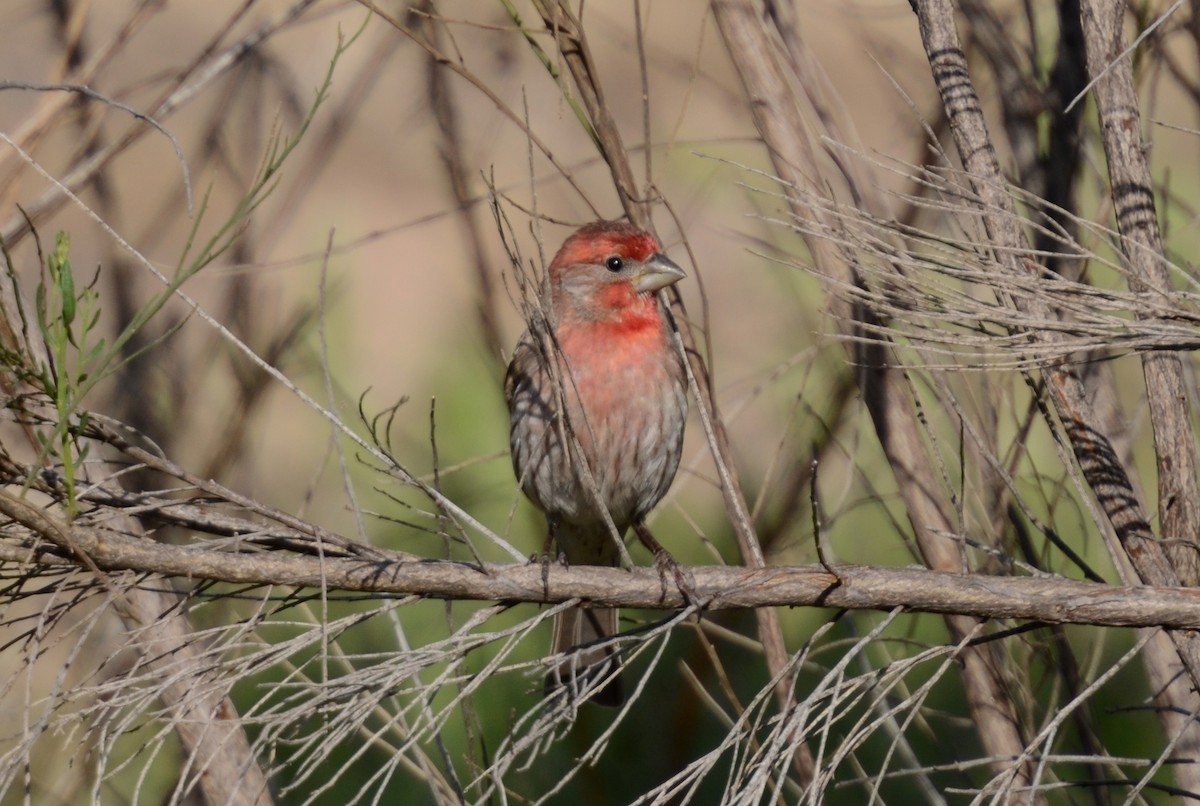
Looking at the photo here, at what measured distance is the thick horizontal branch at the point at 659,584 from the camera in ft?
5.71

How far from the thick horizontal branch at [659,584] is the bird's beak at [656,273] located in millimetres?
1550

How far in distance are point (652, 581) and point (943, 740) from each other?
2.79 meters

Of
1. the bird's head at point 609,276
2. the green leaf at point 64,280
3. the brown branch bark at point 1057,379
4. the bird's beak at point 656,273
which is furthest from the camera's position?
the bird's head at point 609,276

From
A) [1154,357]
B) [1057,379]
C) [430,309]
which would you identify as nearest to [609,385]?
[1057,379]

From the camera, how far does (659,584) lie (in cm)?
190

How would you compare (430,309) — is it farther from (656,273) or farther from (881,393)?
(881,393)

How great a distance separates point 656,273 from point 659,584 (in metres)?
1.71

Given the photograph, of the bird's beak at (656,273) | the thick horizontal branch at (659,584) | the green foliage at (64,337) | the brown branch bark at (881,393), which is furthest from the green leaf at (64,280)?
the bird's beak at (656,273)

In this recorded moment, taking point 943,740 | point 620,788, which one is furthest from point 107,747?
point 943,740

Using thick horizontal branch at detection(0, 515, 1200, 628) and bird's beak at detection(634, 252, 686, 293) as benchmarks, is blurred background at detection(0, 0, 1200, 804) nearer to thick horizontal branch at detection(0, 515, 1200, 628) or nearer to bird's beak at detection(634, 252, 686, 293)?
bird's beak at detection(634, 252, 686, 293)

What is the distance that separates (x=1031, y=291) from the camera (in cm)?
182

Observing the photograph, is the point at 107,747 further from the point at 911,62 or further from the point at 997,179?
the point at 911,62

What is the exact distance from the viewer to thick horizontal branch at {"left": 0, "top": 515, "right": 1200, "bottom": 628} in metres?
1.74

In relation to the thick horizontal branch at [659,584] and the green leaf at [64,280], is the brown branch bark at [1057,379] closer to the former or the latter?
the thick horizontal branch at [659,584]
